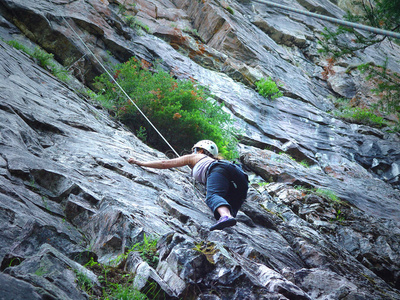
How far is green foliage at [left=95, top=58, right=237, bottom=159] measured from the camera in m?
8.02

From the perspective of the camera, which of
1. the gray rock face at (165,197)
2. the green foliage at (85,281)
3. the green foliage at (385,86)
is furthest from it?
the green foliage at (385,86)

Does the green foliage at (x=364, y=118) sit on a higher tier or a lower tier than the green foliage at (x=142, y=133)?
higher

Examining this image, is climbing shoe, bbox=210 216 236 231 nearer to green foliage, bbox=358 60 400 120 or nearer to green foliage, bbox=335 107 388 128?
green foliage, bbox=358 60 400 120

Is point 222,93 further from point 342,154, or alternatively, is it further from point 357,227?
point 357,227

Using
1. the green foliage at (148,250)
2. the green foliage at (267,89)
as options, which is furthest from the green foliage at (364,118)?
the green foliage at (148,250)

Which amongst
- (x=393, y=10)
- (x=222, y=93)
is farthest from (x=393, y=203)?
(x=222, y=93)

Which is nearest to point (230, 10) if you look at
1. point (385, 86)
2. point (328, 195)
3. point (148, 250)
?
point (385, 86)

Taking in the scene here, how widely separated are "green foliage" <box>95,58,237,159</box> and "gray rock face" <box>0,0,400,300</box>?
921mm

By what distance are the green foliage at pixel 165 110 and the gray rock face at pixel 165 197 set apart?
92 cm

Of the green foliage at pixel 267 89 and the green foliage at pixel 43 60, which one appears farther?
the green foliage at pixel 267 89

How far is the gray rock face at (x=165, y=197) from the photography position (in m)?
2.59

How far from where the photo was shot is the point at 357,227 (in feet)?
23.6

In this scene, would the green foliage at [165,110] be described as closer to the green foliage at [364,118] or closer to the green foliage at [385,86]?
the green foliage at [385,86]

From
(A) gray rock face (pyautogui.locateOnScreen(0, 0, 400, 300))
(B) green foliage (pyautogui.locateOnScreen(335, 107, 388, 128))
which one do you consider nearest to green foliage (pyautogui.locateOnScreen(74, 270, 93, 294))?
(A) gray rock face (pyautogui.locateOnScreen(0, 0, 400, 300))
